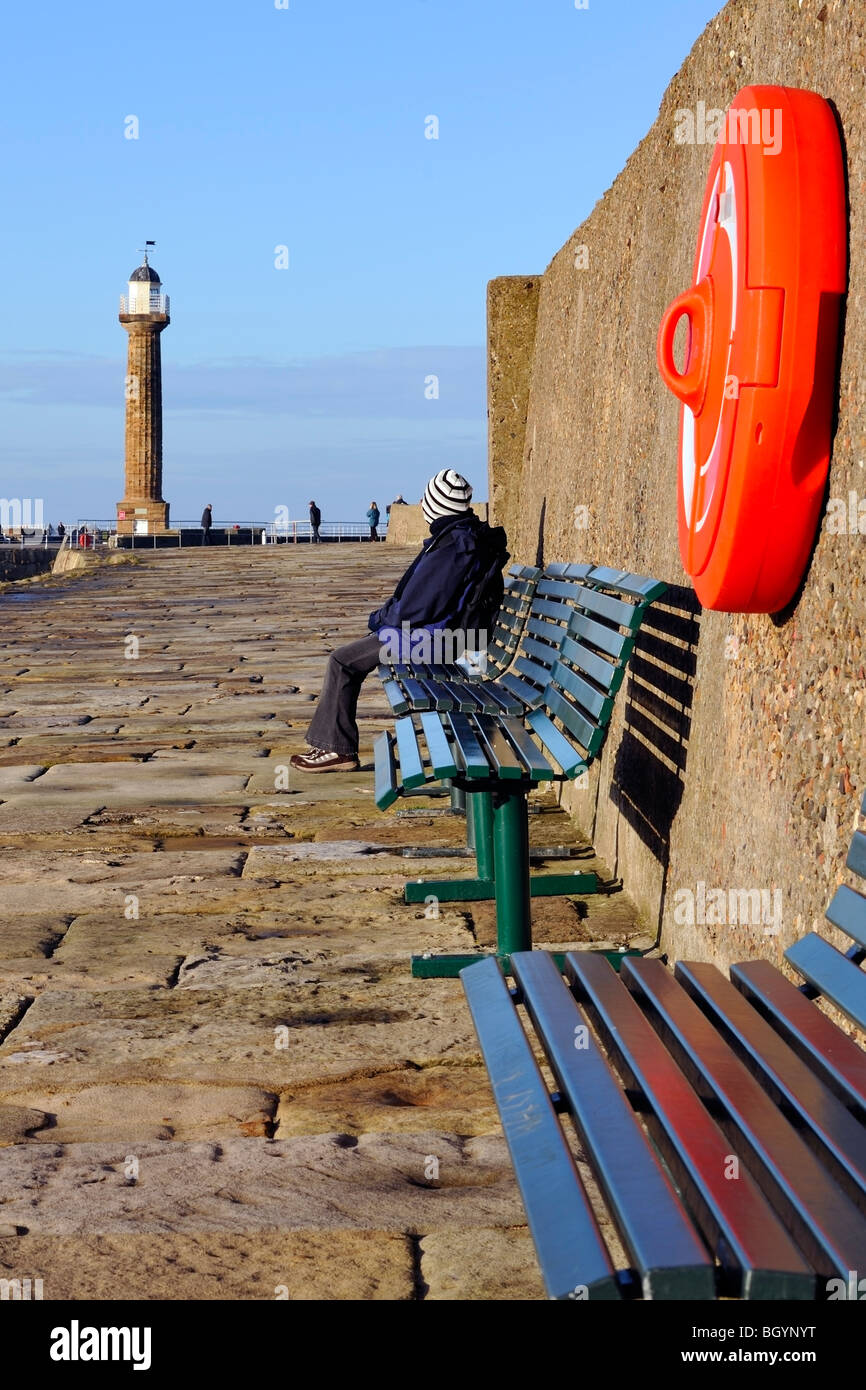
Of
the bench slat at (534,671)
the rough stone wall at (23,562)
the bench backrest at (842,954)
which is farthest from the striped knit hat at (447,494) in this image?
the rough stone wall at (23,562)

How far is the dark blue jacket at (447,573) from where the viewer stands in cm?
549

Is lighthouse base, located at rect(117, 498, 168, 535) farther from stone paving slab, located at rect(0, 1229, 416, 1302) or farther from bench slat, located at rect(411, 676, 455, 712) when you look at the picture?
stone paving slab, located at rect(0, 1229, 416, 1302)

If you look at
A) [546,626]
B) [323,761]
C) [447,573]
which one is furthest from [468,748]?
[323,761]

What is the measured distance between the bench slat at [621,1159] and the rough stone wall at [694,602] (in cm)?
62

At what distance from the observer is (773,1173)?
1.62m

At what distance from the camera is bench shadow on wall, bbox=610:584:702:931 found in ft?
12.6

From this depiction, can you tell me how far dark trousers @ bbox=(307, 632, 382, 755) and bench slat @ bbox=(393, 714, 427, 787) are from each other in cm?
169

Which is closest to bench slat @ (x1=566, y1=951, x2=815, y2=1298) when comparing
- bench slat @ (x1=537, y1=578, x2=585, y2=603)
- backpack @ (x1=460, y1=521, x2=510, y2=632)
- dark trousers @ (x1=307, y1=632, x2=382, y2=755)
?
bench slat @ (x1=537, y1=578, x2=585, y2=603)

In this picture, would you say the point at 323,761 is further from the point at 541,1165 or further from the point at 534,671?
the point at 541,1165

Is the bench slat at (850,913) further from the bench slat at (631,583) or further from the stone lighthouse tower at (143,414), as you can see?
the stone lighthouse tower at (143,414)

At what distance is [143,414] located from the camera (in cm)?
5956

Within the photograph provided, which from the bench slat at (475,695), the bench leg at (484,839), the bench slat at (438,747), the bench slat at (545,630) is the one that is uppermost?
the bench slat at (545,630)

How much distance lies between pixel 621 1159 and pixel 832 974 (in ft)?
1.86

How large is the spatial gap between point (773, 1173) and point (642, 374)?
10.6 feet
